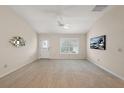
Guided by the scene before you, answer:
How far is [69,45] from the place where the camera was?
11.0 m

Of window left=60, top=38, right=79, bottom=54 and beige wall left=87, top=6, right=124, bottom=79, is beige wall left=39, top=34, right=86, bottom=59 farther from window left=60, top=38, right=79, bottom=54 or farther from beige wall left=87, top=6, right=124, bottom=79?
beige wall left=87, top=6, right=124, bottom=79

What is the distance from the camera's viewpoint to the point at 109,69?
5.67m

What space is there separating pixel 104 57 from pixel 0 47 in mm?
4473

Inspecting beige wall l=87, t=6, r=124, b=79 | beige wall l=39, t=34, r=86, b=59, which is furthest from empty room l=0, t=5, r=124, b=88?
beige wall l=39, t=34, r=86, b=59

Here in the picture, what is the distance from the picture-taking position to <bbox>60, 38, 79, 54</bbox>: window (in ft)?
36.0

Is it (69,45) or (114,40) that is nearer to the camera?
(114,40)

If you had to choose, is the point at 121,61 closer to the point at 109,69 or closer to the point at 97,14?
the point at 109,69

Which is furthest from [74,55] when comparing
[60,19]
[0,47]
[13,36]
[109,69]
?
[0,47]

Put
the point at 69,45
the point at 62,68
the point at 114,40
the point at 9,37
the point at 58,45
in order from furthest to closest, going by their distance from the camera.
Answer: the point at 69,45
the point at 58,45
the point at 62,68
the point at 9,37
the point at 114,40

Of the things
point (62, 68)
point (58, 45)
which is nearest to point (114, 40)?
point (62, 68)

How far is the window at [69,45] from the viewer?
10961 millimetres

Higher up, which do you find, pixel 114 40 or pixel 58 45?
pixel 114 40

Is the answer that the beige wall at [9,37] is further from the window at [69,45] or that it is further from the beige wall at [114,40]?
the window at [69,45]

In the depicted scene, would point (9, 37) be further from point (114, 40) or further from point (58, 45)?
point (58, 45)
